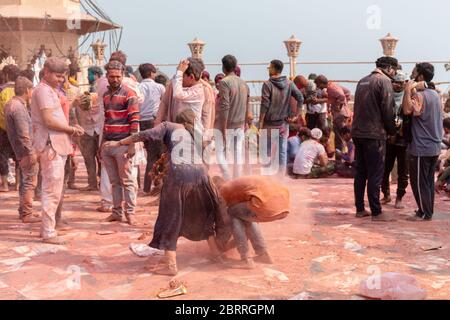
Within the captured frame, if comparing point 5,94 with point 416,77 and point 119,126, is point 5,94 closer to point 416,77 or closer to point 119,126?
point 119,126

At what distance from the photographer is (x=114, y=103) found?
6.53 metres

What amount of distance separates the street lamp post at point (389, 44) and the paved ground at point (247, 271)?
519 inches

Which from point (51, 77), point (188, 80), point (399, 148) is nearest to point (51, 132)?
point (51, 77)

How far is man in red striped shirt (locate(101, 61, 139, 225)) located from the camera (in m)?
6.45

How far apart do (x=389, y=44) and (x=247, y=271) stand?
1663cm

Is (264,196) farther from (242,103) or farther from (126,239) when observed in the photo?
(242,103)

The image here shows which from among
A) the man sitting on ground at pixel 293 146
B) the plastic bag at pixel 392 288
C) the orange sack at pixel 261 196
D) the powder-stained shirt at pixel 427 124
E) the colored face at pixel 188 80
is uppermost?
the colored face at pixel 188 80

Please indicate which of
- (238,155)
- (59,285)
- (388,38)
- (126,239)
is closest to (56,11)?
(388,38)

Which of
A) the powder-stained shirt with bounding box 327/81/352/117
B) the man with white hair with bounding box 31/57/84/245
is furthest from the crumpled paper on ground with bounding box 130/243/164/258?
the powder-stained shirt with bounding box 327/81/352/117

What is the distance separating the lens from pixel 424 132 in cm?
707

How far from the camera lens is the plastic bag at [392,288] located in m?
4.20

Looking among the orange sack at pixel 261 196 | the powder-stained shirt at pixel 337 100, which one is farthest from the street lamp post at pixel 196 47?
the orange sack at pixel 261 196

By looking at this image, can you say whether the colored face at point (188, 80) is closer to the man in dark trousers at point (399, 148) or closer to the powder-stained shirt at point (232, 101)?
the powder-stained shirt at point (232, 101)

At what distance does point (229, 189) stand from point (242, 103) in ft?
10.6
